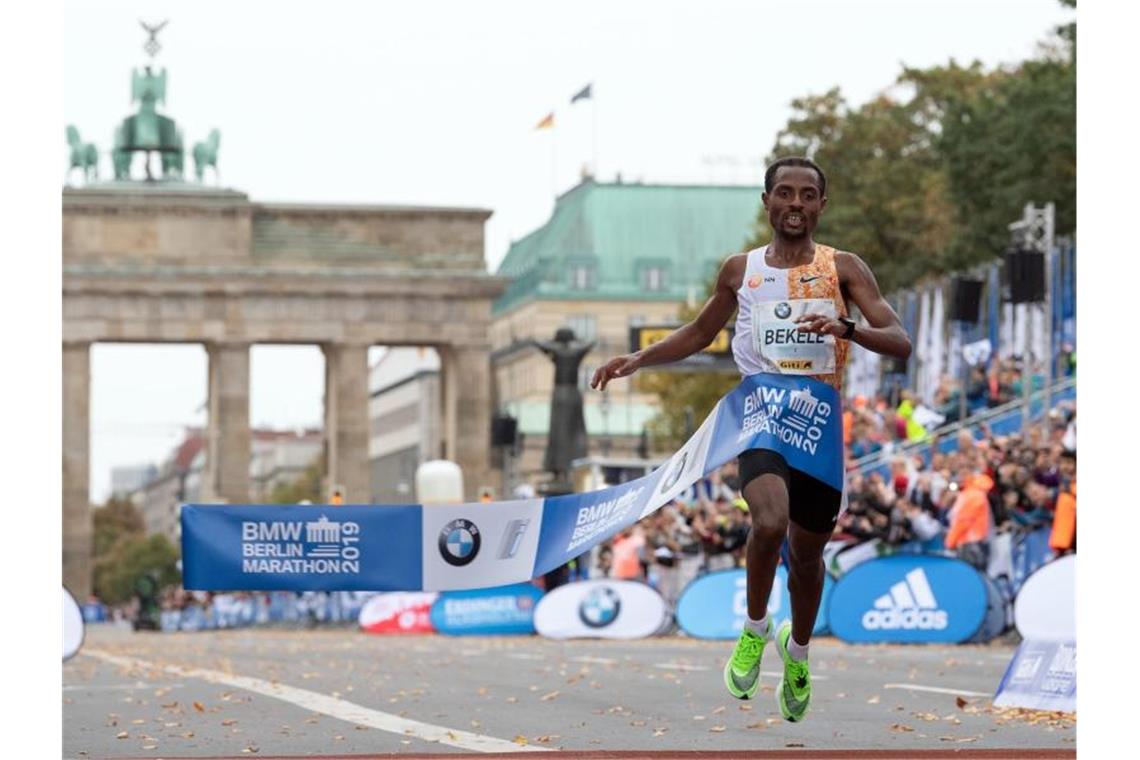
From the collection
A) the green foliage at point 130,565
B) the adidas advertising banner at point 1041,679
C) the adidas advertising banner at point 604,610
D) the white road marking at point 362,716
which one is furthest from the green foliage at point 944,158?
the green foliage at point 130,565

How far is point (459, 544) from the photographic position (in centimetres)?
1098

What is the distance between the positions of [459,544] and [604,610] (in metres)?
24.0

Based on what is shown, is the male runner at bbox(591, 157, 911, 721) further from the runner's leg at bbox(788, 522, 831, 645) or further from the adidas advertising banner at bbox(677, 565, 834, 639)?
the adidas advertising banner at bbox(677, 565, 834, 639)

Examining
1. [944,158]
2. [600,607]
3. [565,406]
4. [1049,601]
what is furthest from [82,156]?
[1049,601]

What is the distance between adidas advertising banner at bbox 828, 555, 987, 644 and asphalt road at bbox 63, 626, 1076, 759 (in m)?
0.56

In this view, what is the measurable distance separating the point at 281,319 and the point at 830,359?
9659cm

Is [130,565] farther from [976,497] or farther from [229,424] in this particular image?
[976,497]

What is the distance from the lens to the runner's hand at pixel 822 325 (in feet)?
31.4

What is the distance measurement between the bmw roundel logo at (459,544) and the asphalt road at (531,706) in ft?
2.57

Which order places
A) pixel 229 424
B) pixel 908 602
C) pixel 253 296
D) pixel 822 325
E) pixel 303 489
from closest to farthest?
pixel 822 325 < pixel 908 602 < pixel 229 424 < pixel 253 296 < pixel 303 489

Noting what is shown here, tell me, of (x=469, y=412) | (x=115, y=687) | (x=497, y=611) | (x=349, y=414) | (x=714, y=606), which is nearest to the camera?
(x=115, y=687)

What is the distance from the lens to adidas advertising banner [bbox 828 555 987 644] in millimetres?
26797
